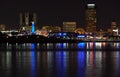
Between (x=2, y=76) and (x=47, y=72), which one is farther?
(x=47, y=72)

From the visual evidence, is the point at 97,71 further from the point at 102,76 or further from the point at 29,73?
the point at 29,73

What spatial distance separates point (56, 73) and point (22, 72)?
2.76 metres

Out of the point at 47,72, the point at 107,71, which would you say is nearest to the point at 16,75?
the point at 47,72

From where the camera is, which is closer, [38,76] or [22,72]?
[38,76]

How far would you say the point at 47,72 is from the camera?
106 feet

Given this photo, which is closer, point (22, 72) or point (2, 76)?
point (2, 76)

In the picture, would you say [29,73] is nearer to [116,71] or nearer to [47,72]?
[47,72]

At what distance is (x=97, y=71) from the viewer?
32.8 m

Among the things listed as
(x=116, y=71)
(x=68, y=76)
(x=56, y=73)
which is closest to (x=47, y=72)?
(x=56, y=73)

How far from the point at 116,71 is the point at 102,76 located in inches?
132

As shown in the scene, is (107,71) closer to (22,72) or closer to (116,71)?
(116,71)

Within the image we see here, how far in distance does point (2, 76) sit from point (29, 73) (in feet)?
8.96

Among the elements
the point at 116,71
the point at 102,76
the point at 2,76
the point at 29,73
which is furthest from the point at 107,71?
the point at 2,76

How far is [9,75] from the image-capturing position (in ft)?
99.3
